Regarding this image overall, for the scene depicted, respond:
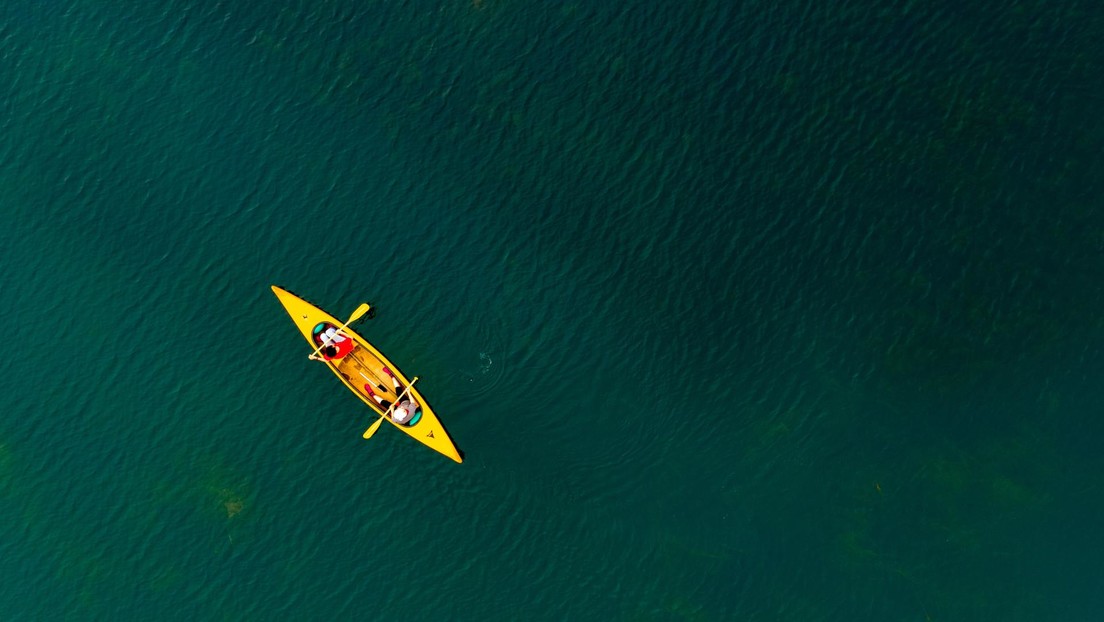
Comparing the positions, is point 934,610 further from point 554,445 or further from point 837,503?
point 554,445

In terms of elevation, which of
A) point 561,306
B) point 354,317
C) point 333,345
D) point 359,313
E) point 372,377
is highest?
point 561,306

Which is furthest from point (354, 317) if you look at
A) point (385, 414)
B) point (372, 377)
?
point (385, 414)

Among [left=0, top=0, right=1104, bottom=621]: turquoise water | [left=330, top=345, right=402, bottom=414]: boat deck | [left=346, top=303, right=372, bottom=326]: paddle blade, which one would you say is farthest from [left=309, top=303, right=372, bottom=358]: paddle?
[left=0, top=0, right=1104, bottom=621]: turquoise water

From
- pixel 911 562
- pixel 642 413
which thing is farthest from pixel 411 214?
pixel 911 562

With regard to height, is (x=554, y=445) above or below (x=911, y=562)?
below

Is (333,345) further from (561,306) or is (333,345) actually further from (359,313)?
(561,306)

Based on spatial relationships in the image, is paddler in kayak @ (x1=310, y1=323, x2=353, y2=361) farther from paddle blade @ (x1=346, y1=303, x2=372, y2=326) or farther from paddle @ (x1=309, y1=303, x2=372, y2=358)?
paddle blade @ (x1=346, y1=303, x2=372, y2=326)
